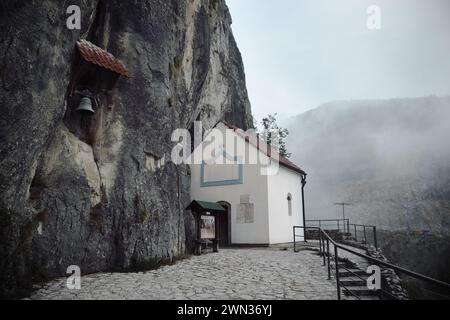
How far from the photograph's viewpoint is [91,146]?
891 cm

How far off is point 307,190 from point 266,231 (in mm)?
62751

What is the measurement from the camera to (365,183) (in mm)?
70438

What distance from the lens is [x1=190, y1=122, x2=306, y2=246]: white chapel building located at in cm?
1659

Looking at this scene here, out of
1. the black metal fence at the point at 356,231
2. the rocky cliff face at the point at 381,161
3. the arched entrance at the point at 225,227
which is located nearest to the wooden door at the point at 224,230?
the arched entrance at the point at 225,227

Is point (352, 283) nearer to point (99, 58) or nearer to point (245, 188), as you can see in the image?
point (99, 58)

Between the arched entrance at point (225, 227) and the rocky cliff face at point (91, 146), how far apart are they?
6.22m

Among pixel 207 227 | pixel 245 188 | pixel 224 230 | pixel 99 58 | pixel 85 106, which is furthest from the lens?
pixel 224 230

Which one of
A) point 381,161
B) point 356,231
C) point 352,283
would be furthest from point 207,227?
point 381,161

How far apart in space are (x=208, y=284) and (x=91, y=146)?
502 cm

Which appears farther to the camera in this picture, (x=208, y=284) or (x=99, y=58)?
(x=99, y=58)

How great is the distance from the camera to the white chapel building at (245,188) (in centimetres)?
1659

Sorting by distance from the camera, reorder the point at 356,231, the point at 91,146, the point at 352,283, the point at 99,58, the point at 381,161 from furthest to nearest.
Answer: the point at 381,161 → the point at 356,231 → the point at 91,146 → the point at 99,58 → the point at 352,283
